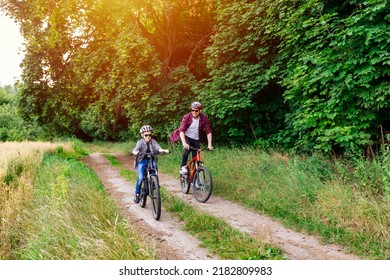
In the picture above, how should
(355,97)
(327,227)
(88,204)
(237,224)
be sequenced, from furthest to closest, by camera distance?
(355,97) < (88,204) < (237,224) < (327,227)

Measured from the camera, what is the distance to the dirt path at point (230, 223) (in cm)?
430

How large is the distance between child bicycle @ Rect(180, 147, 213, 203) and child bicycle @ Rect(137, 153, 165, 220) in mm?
1410

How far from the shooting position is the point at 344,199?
17.3ft

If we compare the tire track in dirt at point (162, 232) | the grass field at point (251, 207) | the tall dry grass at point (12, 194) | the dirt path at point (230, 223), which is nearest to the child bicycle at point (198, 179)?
the dirt path at point (230, 223)

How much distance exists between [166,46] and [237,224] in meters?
12.9

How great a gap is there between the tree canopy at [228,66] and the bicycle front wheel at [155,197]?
400 cm

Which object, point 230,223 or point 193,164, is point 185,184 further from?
point 230,223

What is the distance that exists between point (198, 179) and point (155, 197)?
5.66 feet

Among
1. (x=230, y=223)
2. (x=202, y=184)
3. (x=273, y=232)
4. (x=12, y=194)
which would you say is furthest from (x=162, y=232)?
(x=12, y=194)

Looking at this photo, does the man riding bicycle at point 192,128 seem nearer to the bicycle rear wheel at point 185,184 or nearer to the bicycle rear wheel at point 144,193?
the bicycle rear wheel at point 185,184

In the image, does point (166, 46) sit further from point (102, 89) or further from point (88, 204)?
point (88, 204)

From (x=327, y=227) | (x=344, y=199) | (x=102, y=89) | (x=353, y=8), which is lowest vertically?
(x=327, y=227)

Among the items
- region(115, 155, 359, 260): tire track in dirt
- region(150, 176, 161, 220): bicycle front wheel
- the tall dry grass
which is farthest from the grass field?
region(150, 176, 161, 220): bicycle front wheel

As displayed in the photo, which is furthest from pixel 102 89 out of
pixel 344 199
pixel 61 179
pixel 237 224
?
pixel 344 199
